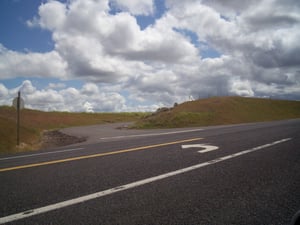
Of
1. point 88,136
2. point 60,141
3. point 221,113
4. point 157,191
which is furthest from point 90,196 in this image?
point 221,113

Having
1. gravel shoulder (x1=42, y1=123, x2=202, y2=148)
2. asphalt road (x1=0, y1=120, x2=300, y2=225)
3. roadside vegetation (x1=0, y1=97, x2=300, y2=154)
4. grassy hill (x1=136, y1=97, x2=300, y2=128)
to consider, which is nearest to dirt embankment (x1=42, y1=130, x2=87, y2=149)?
gravel shoulder (x1=42, y1=123, x2=202, y2=148)

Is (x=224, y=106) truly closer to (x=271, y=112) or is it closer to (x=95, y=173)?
(x=271, y=112)

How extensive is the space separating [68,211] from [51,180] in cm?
180

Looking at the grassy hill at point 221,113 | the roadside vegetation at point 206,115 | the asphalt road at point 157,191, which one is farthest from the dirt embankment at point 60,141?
the asphalt road at point 157,191

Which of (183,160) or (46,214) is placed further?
(183,160)

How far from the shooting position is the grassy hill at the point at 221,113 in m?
32.2

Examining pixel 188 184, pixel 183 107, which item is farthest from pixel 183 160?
pixel 183 107

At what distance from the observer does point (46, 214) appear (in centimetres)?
332

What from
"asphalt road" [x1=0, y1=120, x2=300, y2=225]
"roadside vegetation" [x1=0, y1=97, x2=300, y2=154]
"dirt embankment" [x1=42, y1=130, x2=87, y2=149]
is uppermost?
"roadside vegetation" [x1=0, y1=97, x2=300, y2=154]

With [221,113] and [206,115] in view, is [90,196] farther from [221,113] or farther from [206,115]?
[221,113]

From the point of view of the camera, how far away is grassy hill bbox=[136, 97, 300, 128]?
106 feet

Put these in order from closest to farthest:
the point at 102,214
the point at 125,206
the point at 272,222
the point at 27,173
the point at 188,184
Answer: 1. the point at 272,222
2. the point at 102,214
3. the point at 125,206
4. the point at 188,184
5. the point at 27,173

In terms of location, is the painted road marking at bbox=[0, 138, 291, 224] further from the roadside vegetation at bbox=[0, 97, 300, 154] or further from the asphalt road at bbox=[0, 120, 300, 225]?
the roadside vegetation at bbox=[0, 97, 300, 154]

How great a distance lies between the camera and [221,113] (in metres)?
36.3
